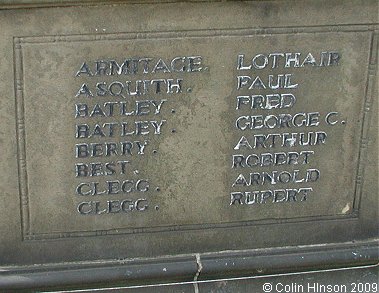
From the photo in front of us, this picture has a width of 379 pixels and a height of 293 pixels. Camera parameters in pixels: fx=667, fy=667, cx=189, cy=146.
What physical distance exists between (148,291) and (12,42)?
105cm

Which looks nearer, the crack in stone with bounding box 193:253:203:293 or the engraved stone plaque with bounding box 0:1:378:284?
the engraved stone plaque with bounding box 0:1:378:284

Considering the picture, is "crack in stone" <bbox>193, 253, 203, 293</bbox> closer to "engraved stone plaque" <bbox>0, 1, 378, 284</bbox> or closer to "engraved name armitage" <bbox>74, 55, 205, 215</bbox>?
"engraved stone plaque" <bbox>0, 1, 378, 284</bbox>

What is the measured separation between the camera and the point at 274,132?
244 centimetres

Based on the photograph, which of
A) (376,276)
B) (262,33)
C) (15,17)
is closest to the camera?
(15,17)

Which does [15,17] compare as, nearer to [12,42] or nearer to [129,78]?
[12,42]

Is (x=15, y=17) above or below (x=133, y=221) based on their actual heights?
above

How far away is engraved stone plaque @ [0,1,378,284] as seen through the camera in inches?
88.0

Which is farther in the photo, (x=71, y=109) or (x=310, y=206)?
(x=310, y=206)

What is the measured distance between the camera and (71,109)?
229cm

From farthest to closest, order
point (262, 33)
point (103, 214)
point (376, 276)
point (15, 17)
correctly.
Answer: point (376, 276) → point (103, 214) → point (262, 33) → point (15, 17)

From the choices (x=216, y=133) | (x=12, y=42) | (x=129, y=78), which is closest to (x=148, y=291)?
(x=216, y=133)

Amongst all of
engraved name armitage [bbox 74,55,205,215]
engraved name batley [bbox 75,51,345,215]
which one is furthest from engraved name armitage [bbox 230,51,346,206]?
engraved name armitage [bbox 74,55,205,215]

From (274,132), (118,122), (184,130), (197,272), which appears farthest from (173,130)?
(197,272)

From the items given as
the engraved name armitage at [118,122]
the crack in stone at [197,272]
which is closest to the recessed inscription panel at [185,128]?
the engraved name armitage at [118,122]
